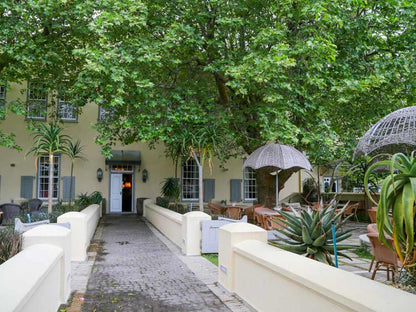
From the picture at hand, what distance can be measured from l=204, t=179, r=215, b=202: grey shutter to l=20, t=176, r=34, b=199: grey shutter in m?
8.05

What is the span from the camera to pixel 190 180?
19.3 meters

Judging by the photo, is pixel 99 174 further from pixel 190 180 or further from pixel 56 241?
pixel 56 241

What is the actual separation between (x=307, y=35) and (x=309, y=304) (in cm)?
951

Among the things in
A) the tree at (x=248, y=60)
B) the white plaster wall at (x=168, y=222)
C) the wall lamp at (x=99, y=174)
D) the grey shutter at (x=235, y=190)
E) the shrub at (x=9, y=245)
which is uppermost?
the tree at (x=248, y=60)

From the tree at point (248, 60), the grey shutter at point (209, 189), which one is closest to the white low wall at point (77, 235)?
the tree at point (248, 60)

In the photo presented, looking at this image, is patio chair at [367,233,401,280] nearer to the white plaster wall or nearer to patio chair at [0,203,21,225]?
the white plaster wall

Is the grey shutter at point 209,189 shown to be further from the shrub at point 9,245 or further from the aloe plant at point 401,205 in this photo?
the aloe plant at point 401,205

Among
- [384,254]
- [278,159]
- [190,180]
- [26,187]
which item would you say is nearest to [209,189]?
[190,180]

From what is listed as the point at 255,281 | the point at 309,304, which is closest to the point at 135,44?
the point at 255,281

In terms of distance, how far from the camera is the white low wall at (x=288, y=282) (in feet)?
8.70

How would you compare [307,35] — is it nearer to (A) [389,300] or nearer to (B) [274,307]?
(B) [274,307]

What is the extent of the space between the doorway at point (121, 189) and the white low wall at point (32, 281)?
13.8 metres

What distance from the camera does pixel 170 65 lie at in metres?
12.1

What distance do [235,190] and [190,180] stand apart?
2.38 metres
